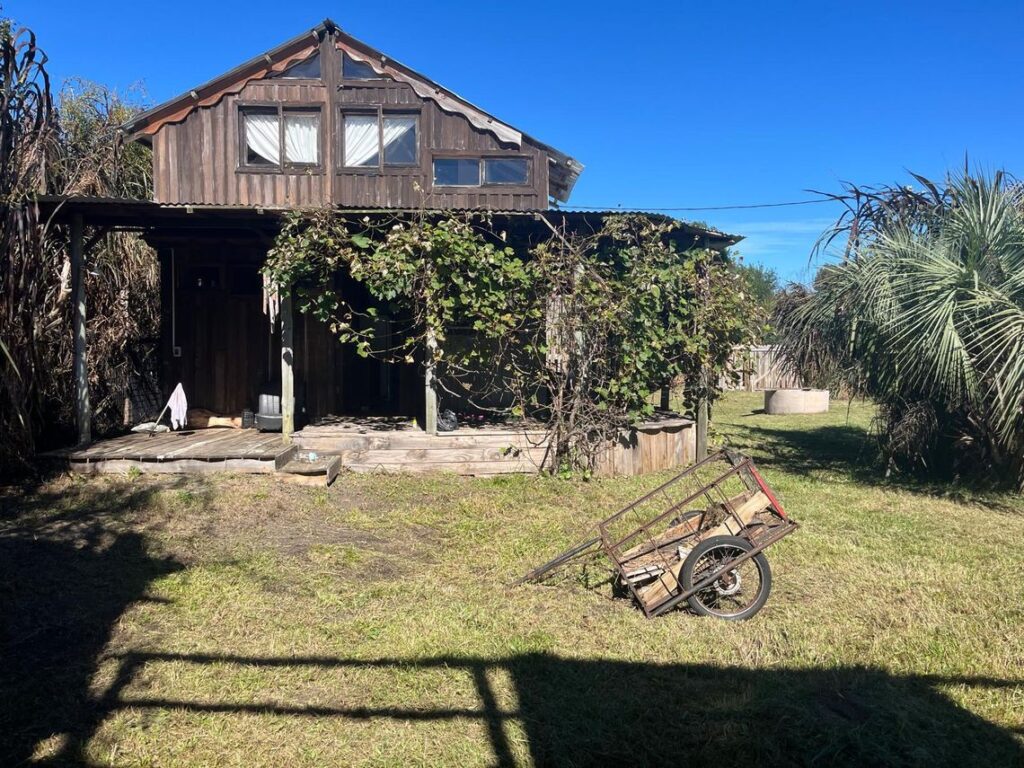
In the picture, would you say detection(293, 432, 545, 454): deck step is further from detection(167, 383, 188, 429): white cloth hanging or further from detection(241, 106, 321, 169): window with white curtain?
detection(241, 106, 321, 169): window with white curtain

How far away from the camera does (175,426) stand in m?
9.82

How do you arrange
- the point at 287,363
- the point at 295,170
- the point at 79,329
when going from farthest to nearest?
the point at 295,170 → the point at 287,363 → the point at 79,329

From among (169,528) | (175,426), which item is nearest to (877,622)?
(169,528)

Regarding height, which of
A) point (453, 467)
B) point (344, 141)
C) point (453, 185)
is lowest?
point (453, 467)

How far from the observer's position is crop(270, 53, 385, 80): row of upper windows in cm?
1124

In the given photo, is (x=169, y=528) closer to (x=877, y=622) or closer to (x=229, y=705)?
(x=229, y=705)

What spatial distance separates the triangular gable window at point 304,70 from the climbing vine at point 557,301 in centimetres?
349

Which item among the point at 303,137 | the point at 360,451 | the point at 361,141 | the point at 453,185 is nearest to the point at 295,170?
the point at 303,137

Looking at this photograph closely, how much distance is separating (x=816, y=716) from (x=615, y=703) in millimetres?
939

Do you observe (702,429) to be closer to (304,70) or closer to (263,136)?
(263,136)

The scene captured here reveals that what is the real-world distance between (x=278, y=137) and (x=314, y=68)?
4.18ft

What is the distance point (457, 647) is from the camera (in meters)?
4.08

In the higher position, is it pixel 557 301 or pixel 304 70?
pixel 304 70

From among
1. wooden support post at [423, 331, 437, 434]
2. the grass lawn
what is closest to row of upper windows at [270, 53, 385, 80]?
wooden support post at [423, 331, 437, 434]
